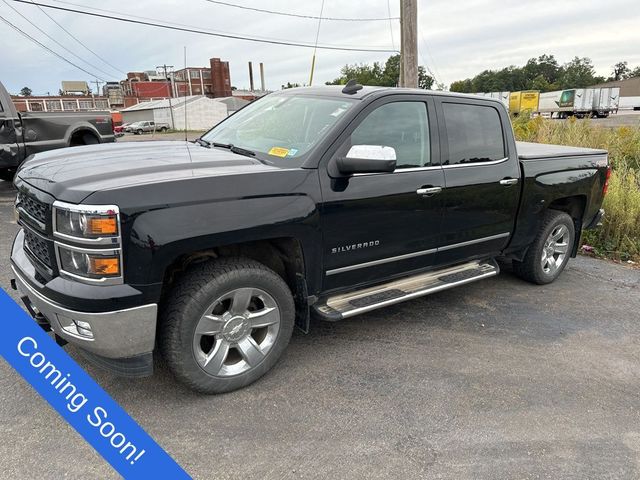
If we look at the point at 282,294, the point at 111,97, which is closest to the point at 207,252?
the point at 282,294

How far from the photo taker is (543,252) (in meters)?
4.89

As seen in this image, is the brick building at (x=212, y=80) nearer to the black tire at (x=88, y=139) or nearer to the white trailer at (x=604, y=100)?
the white trailer at (x=604, y=100)

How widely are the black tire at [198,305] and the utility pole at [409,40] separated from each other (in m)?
7.97

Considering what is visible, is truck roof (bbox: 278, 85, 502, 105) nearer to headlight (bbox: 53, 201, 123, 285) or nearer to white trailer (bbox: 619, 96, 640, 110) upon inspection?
headlight (bbox: 53, 201, 123, 285)

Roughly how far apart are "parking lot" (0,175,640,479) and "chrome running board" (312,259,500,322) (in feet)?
1.23

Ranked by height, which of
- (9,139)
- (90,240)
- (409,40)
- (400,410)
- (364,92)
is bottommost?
(400,410)

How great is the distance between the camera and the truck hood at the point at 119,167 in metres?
2.47

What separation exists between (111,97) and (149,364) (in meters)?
76.1

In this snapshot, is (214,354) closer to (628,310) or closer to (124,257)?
(124,257)

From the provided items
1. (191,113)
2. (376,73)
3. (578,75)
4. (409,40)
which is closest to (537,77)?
(578,75)

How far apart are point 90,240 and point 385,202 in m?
1.86

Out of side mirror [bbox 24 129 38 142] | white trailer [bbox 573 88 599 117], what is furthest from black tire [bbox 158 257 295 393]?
white trailer [bbox 573 88 599 117]

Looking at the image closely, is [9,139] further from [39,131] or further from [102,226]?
[102,226]

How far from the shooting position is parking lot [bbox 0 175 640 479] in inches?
95.8
